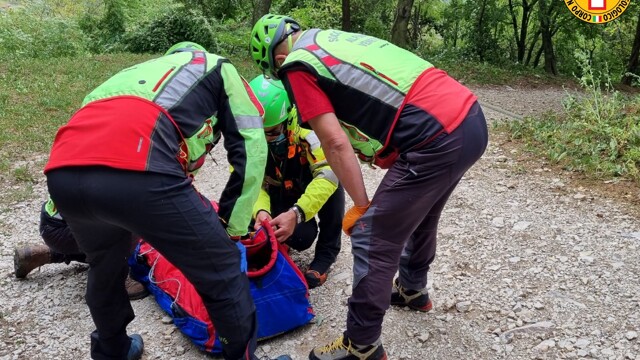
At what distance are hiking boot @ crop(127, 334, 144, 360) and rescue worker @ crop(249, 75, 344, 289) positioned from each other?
1000mm

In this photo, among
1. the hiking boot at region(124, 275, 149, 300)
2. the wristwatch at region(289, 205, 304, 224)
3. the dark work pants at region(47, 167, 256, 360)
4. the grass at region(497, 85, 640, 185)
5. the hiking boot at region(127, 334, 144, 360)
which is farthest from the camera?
the grass at region(497, 85, 640, 185)

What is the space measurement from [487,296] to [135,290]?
240 centimetres

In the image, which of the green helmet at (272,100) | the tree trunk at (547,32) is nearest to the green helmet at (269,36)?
the green helmet at (272,100)

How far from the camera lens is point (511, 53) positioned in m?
15.9

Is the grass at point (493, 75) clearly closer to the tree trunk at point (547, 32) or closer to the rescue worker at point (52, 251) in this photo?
the tree trunk at point (547, 32)

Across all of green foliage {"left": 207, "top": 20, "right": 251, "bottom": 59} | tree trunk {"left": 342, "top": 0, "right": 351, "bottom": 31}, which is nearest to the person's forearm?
green foliage {"left": 207, "top": 20, "right": 251, "bottom": 59}

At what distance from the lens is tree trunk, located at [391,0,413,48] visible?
1247 centimetres

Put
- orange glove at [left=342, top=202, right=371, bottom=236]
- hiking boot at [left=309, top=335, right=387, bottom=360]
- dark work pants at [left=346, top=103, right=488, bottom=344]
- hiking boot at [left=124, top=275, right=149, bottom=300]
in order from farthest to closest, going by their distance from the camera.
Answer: hiking boot at [left=124, top=275, right=149, bottom=300] → hiking boot at [left=309, top=335, right=387, bottom=360] → orange glove at [left=342, top=202, right=371, bottom=236] → dark work pants at [left=346, top=103, right=488, bottom=344]

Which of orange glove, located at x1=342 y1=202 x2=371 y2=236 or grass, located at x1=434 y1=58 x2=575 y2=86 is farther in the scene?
grass, located at x1=434 y1=58 x2=575 y2=86

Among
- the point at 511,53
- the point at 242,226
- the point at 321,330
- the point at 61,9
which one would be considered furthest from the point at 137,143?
the point at 61,9

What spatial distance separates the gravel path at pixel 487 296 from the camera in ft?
10.2

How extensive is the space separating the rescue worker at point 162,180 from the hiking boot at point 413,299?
1.15 metres

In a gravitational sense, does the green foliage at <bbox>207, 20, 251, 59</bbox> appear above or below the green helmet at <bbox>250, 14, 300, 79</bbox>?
below

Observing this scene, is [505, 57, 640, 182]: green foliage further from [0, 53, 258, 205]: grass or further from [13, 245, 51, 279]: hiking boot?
[0, 53, 258, 205]: grass
